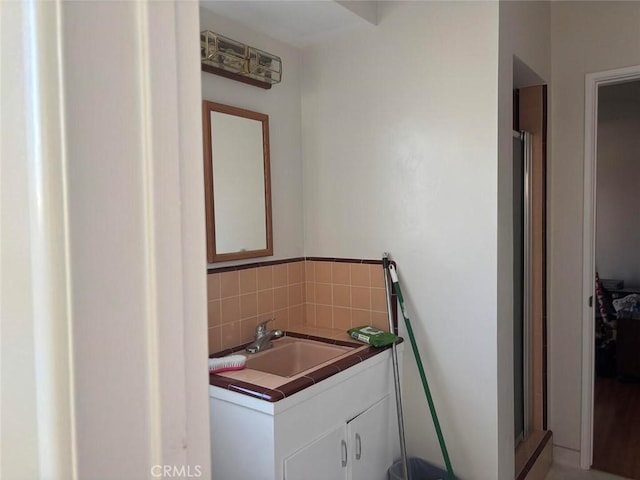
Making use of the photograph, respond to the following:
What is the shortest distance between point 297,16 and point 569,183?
171cm

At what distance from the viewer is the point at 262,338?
6.94 ft

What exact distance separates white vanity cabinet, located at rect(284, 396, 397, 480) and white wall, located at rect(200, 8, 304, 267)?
859 mm

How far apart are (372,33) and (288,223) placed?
1.00 m

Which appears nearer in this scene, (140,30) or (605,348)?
(140,30)

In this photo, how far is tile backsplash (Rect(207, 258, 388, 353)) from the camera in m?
2.09

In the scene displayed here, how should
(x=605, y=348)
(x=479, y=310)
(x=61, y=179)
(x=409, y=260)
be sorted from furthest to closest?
(x=605, y=348), (x=409, y=260), (x=479, y=310), (x=61, y=179)

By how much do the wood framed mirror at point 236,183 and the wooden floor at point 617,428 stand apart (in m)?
2.28

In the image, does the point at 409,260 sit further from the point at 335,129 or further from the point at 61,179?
the point at 61,179

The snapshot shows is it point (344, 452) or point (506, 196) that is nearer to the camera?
point (344, 452)

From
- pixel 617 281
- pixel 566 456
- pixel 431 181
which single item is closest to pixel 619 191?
pixel 617 281

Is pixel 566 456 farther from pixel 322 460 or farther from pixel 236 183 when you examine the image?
pixel 236 183

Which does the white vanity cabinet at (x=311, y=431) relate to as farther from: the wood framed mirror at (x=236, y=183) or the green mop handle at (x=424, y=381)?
the wood framed mirror at (x=236, y=183)

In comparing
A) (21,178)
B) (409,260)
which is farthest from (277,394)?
(21,178)

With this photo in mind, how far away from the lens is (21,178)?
0.37m
